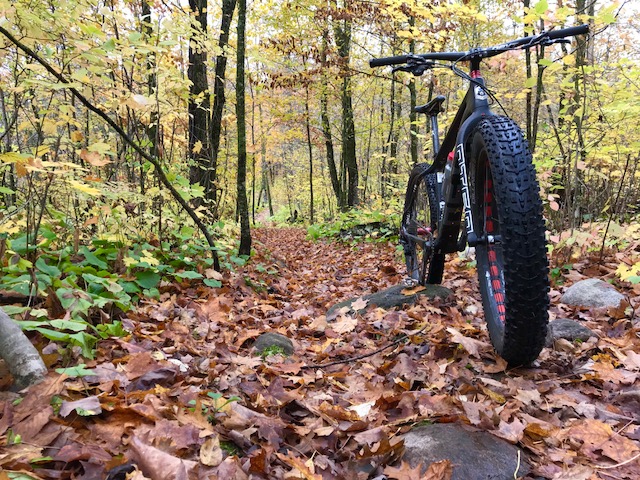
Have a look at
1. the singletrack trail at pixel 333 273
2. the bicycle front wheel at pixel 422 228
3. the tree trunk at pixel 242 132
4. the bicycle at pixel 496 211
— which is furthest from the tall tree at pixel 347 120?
the bicycle at pixel 496 211

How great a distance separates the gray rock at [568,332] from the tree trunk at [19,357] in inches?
109

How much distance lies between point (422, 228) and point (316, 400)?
233 centimetres

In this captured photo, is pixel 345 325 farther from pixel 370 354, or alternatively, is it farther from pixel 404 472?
pixel 404 472

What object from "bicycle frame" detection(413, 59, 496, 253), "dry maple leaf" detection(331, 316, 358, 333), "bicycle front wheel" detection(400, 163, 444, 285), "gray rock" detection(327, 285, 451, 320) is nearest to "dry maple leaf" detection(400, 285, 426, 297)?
"gray rock" detection(327, 285, 451, 320)

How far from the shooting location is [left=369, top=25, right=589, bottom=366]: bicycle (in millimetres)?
2094

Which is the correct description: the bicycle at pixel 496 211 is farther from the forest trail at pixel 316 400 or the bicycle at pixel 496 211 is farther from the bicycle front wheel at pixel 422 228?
the forest trail at pixel 316 400

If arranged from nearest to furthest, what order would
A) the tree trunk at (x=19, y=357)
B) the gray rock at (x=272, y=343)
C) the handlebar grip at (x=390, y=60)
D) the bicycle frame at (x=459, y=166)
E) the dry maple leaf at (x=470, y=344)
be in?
1. the tree trunk at (x=19, y=357)
2. the dry maple leaf at (x=470, y=344)
3. the bicycle frame at (x=459, y=166)
4. the gray rock at (x=272, y=343)
5. the handlebar grip at (x=390, y=60)

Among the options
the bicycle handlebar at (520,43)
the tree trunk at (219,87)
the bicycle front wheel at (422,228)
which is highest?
the tree trunk at (219,87)

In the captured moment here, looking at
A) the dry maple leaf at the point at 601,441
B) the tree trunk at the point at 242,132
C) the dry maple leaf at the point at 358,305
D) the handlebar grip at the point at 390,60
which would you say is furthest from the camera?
the tree trunk at the point at 242,132

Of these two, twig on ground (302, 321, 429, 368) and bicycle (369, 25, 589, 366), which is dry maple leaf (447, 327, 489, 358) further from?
twig on ground (302, 321, 429, 368)

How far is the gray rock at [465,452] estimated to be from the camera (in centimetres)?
153

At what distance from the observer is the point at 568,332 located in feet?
9.14

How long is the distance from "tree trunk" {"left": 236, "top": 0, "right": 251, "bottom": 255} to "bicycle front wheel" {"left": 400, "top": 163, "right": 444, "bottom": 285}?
226cm

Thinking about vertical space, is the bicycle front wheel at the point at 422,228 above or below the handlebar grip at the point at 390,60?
below
